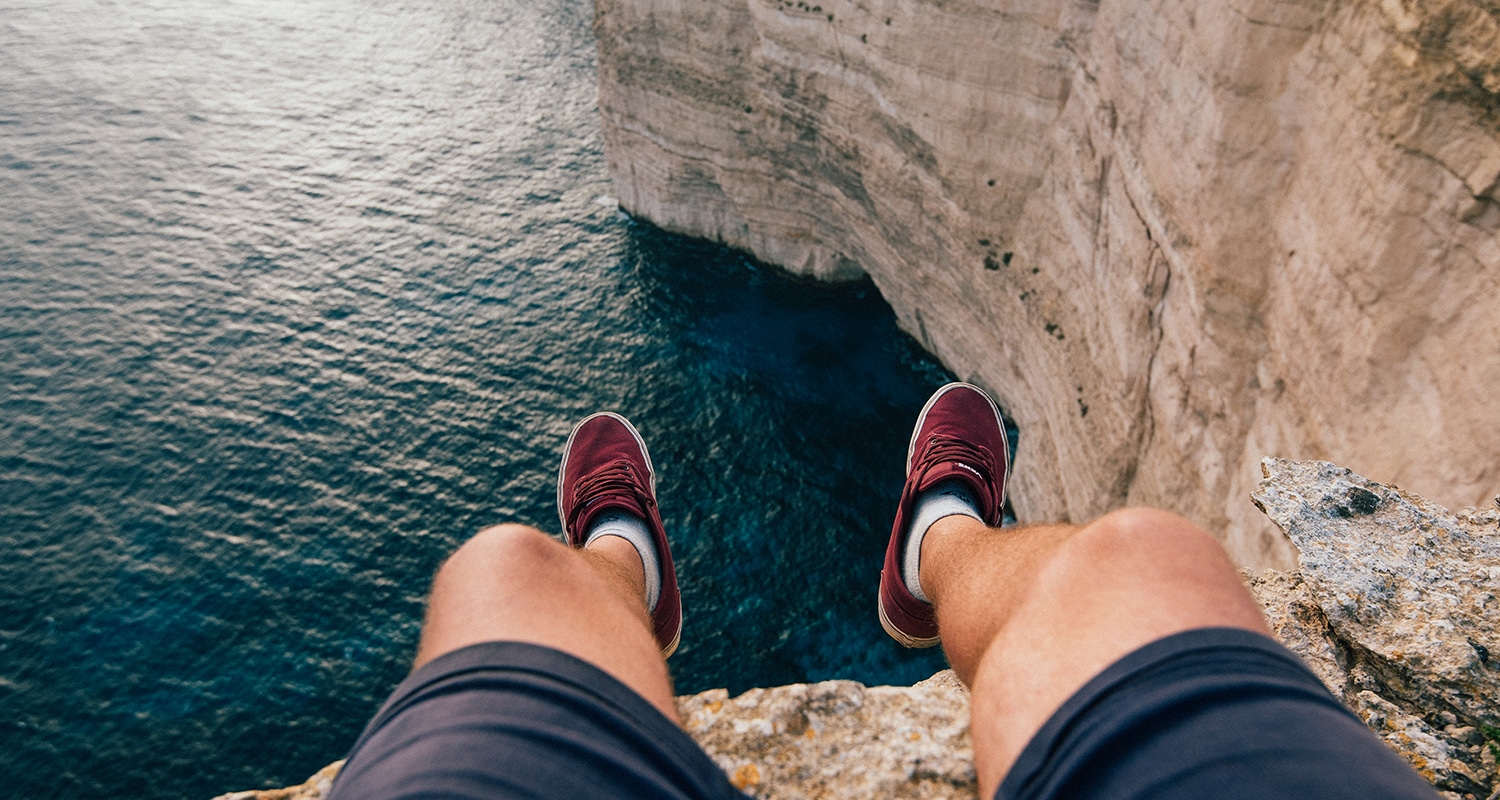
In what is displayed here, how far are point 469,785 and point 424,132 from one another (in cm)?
3425

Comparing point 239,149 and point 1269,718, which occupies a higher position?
point 1269,718

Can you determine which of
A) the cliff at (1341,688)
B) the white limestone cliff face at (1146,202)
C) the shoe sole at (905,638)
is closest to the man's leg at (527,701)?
the cliff at (1341,688)

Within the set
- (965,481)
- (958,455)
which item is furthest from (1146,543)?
(958,455)

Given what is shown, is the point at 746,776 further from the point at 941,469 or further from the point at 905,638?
the point at 941,469

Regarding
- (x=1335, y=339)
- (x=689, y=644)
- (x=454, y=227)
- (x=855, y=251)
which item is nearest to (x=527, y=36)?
(x=454, y=227)

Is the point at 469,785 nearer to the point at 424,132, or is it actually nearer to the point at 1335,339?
the point at 1335,339

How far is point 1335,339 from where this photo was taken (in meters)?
7.38

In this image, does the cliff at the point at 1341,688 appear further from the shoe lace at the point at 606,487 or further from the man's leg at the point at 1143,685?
the shoe lace at the point at 606,487

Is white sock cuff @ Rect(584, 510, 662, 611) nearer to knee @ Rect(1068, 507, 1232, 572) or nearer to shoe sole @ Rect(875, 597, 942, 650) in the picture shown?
shoe sole @ Rect(875, 597, 942, 650)

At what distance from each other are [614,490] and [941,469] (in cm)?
250

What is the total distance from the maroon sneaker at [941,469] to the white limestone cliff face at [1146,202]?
3.33 meters

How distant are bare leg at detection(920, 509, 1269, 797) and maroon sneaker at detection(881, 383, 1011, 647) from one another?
8.17 feet

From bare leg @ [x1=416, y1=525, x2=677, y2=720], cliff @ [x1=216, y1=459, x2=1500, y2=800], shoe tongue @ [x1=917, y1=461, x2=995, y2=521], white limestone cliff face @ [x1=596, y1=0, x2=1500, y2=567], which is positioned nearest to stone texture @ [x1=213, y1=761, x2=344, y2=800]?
cliff @ [x1=216, y1=459, x2=1500, y2=800]

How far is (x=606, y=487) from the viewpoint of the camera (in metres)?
5.68
